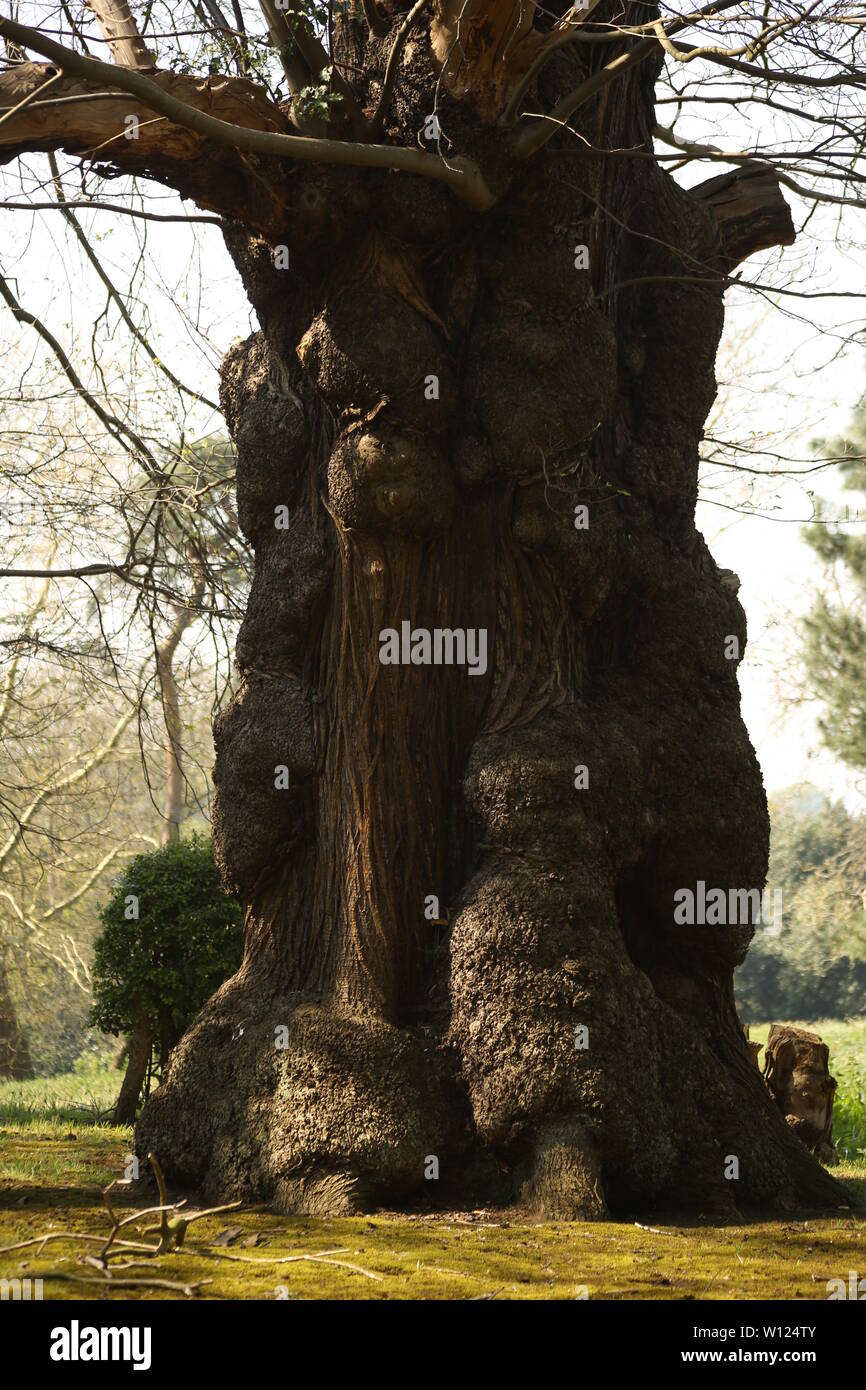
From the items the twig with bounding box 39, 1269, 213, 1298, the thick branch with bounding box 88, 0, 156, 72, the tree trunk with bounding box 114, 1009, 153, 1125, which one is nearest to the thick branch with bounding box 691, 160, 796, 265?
the thick branch with bounding box 88, 0, 156, 72

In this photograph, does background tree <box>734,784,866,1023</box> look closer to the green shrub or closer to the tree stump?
the tree stump

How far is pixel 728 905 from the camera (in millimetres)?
6156

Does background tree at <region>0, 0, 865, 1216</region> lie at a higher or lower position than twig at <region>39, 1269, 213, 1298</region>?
higher

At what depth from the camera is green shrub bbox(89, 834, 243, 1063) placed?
8.19m

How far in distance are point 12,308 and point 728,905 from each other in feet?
17.9

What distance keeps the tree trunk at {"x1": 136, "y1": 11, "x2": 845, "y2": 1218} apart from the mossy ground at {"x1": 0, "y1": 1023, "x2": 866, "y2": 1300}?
363mm

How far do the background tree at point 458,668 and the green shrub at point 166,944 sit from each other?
2.21 meters

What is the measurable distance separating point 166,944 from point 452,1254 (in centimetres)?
427

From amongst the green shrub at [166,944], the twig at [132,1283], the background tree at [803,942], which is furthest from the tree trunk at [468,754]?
the background tree at [803,942]

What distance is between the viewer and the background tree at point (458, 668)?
5.32m

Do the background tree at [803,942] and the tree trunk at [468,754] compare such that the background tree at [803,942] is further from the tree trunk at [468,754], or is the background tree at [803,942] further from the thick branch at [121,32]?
the thick branch at [121,32]

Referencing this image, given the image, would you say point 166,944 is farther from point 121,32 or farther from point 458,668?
point 121,32
